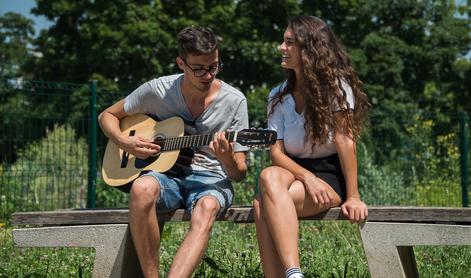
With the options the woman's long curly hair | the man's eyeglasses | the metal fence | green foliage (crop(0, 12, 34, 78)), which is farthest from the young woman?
green foliage (crop(0, 12, 34, 78))

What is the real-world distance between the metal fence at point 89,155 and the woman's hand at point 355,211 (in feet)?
14.4

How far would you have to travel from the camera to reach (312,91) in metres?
3.66

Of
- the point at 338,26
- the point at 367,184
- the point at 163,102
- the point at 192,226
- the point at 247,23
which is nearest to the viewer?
the point at 192,226

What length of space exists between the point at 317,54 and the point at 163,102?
35.8 inches

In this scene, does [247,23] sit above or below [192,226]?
above

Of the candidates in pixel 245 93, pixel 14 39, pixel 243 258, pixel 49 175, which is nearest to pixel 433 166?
pixel 49 175

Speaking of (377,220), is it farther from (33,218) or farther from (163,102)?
(33,218)

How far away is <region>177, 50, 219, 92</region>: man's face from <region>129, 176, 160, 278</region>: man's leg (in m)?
0.60

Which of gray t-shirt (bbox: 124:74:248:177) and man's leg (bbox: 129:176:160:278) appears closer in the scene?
man's leg (bbox: 129:176:160:278)

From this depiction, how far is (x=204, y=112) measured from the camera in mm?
3961

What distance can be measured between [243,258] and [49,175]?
463cm

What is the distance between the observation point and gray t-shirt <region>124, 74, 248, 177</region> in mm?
3943

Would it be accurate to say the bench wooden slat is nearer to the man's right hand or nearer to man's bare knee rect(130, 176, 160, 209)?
man's bare knee rect(130, 176, 160, 209)

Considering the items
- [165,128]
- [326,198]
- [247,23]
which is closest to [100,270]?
[165,128]
